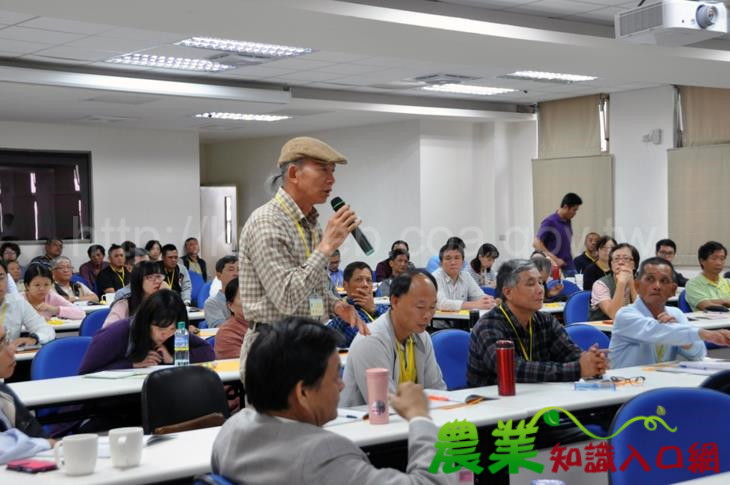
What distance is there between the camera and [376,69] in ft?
34.6

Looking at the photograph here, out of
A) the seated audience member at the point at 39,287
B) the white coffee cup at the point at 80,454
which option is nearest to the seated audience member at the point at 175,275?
the seated audience member at the point at 39,287

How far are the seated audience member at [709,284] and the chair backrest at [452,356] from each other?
367 cm

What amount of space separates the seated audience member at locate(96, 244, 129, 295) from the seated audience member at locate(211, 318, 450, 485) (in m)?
9.56

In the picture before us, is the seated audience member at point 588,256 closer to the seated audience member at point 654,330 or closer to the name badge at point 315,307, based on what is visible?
the seated audience member at point 654,330

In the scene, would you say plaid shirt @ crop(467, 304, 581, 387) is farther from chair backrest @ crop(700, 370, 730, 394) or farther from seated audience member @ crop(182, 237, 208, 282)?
seated audience member @ crop(182, 237, 208, 282)

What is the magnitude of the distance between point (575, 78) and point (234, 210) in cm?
779

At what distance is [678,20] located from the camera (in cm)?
607

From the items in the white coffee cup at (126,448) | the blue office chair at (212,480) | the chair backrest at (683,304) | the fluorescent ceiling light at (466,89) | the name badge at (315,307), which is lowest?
the chair backrest at (683,304)

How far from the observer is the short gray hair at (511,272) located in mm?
4246

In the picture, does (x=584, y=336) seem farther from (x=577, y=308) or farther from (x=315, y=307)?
(x=315, y=307)

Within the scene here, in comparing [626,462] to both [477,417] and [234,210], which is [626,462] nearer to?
[477,417]

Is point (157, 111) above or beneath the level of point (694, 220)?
above

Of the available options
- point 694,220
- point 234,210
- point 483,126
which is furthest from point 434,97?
point 234,210

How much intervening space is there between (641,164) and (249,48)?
19.6 feet
